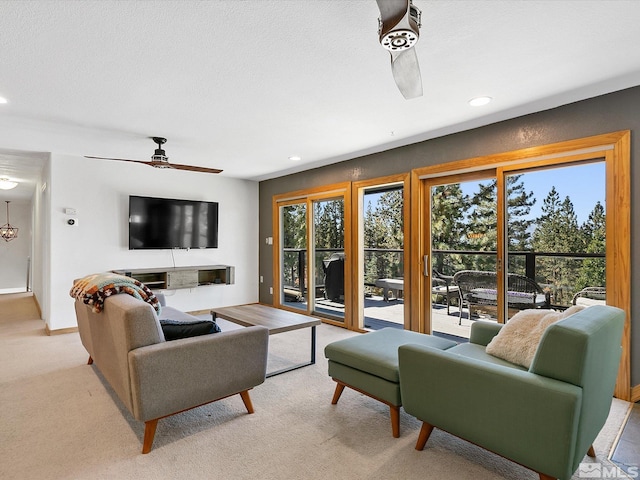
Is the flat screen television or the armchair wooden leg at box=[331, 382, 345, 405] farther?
the flat screen television

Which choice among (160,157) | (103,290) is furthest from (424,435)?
(160,157)

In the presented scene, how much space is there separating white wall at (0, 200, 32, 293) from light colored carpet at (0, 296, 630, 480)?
8.12 m

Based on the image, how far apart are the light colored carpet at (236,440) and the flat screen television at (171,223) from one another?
8.01 ft

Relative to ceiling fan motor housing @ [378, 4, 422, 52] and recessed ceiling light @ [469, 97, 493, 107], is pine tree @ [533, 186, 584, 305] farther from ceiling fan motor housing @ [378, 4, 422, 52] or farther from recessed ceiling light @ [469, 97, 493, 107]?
ceiling fan motor housing @ [378, 4, 422, 52]

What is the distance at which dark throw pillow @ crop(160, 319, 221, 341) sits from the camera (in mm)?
2282

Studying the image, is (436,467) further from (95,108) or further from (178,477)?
(95,108)

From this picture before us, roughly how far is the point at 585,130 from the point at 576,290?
1319mm

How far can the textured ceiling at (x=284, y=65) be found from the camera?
5.84 feet

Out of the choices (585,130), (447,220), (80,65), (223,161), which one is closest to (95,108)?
(80,65)

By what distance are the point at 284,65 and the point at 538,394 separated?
226 centimetres

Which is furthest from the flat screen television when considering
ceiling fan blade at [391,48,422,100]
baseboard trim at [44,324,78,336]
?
ceiling fan blade at [391,48,422,100]

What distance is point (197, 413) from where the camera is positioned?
2.49 meters

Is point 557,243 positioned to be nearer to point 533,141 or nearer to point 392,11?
point 533,141

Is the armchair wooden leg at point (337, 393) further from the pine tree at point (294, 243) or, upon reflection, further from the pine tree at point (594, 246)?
the pine tree at point (294, 243)
